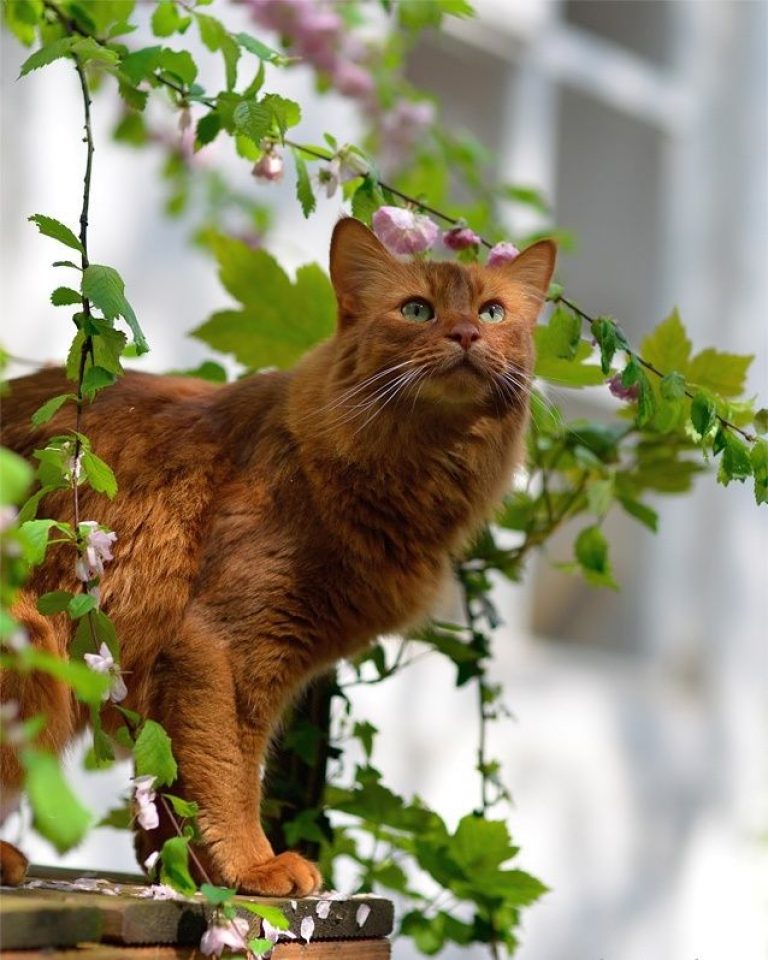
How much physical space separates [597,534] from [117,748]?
680 mm

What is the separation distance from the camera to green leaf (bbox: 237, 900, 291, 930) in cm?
115

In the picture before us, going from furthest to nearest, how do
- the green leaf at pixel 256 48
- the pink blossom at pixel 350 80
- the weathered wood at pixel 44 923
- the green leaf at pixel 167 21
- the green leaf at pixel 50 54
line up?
the pink blossom at pixel 350 80
the green leaf at pixel 167 21
the green leaf at pixel 256 48
the green leaf at pixel 50 54
the weathered wood at pixel 44 923

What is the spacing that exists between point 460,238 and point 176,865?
803 millimetres

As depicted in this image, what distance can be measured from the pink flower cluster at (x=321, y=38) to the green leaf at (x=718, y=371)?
0.98m

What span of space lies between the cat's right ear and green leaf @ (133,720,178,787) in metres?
0.63

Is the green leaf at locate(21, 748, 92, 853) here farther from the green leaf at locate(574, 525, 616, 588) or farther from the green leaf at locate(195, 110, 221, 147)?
the green leaf at locate(574, 525, 616, 588)

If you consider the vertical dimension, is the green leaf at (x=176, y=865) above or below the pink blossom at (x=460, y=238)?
below

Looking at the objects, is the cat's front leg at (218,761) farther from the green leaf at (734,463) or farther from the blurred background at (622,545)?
the blurred background at (622,545)

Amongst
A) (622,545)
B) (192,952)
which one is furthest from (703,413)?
(622,545)

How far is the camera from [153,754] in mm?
1120

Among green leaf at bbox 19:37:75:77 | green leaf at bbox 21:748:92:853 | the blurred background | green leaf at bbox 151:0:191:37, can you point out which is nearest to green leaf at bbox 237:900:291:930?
→ green leaf at bbox 21:748:92:853

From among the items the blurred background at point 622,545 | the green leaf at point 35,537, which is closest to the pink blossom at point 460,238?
the green leaf at point 35,537

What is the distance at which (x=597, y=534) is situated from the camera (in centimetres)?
171

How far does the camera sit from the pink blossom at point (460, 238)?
153 cm
